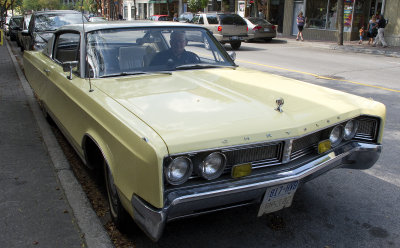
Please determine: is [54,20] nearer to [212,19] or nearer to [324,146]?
[212,19]

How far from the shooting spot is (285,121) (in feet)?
8.96

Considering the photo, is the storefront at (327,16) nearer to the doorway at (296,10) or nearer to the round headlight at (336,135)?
the doorway at (296,10)

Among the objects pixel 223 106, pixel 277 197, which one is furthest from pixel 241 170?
pixel 223 106

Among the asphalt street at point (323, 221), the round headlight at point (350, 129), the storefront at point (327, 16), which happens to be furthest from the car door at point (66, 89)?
the storefront at point (327, 16)

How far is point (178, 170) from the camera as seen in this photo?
243 cm

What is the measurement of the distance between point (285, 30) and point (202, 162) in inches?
1051

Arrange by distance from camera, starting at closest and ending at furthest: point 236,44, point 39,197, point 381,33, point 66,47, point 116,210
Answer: point 116,210 < point 39,197 < point 66,47 < point 381,33 < point 236,44

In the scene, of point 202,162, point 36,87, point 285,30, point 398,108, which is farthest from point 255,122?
point 285,30

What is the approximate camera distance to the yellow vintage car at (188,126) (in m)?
2.42

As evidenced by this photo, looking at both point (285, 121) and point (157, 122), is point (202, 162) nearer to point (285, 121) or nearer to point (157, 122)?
point (157, 122)

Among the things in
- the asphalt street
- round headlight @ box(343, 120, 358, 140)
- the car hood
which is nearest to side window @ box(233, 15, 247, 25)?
the asphalt street

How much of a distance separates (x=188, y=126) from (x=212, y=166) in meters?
0.31

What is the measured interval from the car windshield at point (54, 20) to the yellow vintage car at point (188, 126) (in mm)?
7871

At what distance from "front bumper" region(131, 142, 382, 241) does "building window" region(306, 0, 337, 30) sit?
23226 millimetres
